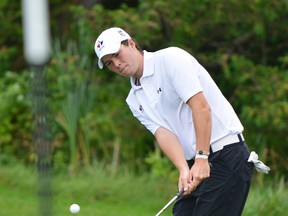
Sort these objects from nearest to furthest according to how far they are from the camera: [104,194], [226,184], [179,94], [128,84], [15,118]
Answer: [179,94], [226,184], [104,194], [128,84], [15,118]

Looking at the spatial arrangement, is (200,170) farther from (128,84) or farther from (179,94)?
(128,84)

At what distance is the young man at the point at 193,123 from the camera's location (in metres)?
4.77

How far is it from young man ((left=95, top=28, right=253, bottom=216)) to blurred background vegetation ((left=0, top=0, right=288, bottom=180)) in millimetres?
4481

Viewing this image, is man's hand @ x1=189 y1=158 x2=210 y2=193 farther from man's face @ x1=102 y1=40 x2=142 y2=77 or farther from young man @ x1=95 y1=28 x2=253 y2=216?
man's face @ x1=102 y1=40 x2=142 y2=77

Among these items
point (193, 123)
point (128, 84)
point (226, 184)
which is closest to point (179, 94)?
point (193, 123)

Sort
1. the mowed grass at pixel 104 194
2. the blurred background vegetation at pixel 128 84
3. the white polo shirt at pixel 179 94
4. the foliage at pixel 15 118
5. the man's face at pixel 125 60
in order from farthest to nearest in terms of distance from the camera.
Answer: the foliage at pixel 15 118
the blurred background vegetation at pixel 128 84
the mowed grass at pixel 104 194
the man's face at pixel 125 60
the white polo shirt at pixel 179 94

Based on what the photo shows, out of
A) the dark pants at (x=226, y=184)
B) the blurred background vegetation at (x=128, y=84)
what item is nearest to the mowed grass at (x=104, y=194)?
the blurred background vegetation at (x=128, y=84)

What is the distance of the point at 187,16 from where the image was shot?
10250 millimetres

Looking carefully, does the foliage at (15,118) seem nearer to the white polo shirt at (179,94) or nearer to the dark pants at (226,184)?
the white polo shirt at (179,94)

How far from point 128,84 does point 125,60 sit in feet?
18.6

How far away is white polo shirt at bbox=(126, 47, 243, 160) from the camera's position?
472 centimetres

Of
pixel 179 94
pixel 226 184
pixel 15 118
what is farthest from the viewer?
pixel 15 118

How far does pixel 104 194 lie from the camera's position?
9.07m

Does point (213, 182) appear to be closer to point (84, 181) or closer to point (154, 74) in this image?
point (154, 74)
